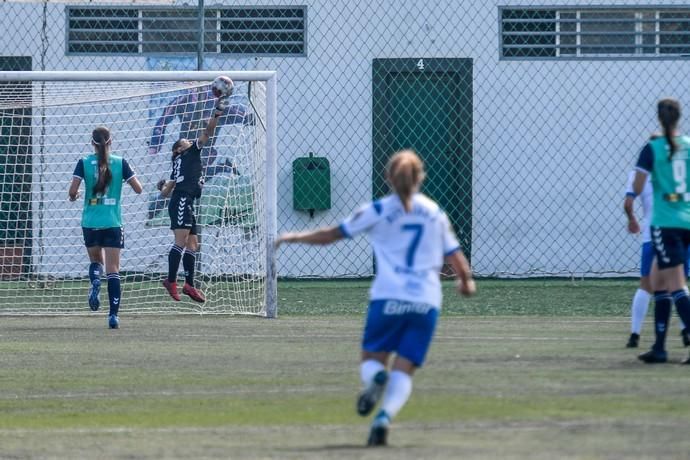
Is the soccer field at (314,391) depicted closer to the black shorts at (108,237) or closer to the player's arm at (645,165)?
the black shorts at (108,237)

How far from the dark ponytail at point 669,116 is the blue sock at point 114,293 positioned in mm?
6206

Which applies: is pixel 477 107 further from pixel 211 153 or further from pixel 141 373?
pixel 141 373

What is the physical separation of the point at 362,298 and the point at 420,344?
1056 cm

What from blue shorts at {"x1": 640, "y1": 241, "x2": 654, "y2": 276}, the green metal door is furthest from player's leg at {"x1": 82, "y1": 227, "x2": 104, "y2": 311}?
the green metal door

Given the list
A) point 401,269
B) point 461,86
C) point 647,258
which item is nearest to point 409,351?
point 401,269

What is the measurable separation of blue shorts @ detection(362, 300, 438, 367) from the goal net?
28.5 feet

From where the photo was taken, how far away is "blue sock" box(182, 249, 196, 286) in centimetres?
1719

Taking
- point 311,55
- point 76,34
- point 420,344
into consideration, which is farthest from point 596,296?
point 420,344

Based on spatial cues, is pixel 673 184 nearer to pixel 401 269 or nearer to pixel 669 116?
pixel 669 116

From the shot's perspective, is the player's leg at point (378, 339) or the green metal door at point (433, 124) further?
the green metal door at point (433, 124)

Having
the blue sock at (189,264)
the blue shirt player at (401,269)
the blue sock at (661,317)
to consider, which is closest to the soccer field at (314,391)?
the blue sock at (661,317)

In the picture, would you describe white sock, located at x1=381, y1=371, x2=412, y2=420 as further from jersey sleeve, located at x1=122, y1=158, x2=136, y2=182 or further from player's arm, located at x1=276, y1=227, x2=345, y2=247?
jersey sleeve, located at x1=122, y1=158, x2=136, y2=182

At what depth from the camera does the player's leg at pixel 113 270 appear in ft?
47.4

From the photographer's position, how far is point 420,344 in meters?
7.50
